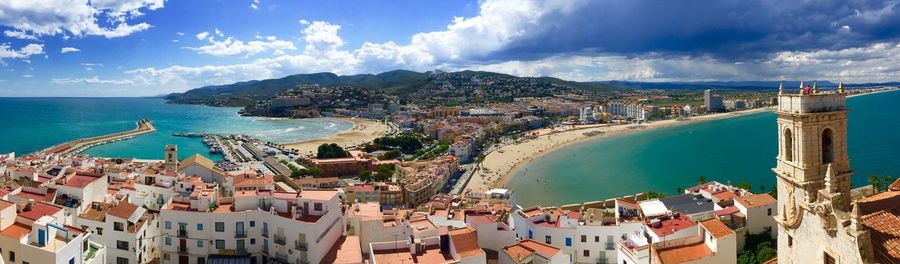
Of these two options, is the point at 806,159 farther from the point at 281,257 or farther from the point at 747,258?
the point at 281,257

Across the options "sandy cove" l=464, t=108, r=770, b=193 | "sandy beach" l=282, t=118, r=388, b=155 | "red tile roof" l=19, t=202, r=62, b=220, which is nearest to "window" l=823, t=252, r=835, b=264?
"red tile roof" l=19, t=202, r=62, b=220

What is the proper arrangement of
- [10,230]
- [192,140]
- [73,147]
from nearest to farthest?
[10,230] < [73,147] < [192,140]

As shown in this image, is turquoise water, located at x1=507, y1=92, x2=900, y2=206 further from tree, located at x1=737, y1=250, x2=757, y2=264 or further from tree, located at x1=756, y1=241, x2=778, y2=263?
tree, located at x1=737, y1=250, x2=757, y2=264

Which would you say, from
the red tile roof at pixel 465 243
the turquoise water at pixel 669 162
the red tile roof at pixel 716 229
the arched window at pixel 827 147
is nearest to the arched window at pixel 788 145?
the arched window at pixel 827 147

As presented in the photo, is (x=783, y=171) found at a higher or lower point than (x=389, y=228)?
higher

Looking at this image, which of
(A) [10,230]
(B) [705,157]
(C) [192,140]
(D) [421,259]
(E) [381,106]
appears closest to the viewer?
(A) [10,230]

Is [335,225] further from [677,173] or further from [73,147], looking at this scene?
[73,147]

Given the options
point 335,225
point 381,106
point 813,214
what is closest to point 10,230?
point 335,225
